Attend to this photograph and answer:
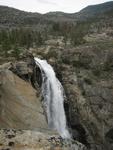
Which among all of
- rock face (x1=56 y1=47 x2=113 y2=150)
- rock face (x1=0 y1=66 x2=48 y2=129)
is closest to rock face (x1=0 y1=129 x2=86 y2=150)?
rock face (x1=0 y1=66 x2=48 y2=129)

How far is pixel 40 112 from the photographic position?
3706 centimetres

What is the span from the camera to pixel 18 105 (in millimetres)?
34844

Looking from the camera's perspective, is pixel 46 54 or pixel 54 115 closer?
pixel 54 115

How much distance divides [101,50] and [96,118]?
17.6 meters

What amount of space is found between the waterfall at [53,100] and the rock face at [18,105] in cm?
867

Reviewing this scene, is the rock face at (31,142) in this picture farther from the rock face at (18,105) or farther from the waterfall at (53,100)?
the waterfall at (53,100)

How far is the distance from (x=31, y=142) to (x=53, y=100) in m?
37.7

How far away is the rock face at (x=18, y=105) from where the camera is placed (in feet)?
101

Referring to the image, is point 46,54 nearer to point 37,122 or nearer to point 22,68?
point 22,68

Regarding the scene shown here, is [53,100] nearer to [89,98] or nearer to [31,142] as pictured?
[89,98]

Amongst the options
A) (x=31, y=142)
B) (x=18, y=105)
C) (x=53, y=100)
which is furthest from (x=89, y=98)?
(x=31, y=142)

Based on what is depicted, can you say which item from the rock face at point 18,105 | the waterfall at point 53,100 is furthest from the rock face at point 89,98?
the rock face at point 18,105

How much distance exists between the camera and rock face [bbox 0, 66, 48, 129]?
30891mm

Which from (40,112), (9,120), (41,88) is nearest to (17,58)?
(41,88)
